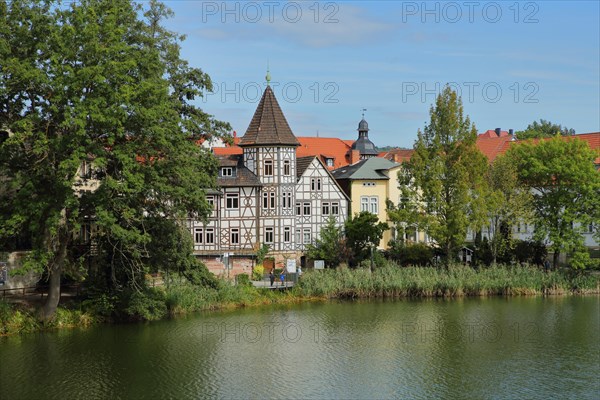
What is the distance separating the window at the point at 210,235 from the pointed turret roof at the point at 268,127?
5282 millimetres

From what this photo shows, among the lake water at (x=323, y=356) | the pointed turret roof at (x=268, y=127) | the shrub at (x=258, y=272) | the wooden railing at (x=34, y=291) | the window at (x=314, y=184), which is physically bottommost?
the lake water at (x=323, y=356)

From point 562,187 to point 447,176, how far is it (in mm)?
6401

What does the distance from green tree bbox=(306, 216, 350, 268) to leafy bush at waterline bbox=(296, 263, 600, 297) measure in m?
2.76

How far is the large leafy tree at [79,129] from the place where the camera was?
24641 millimetres

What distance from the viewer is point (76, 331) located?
2689 cm

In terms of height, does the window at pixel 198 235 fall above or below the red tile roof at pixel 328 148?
below

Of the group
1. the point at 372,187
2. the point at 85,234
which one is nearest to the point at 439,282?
the point at 372,187

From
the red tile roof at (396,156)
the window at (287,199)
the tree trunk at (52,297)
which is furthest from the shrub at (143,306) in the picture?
the red tile roof at (396,156)

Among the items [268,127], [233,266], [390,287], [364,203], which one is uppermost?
[268,127]

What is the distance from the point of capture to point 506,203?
38.6m

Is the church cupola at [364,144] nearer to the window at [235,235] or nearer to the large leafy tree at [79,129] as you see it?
the window at [235,235]

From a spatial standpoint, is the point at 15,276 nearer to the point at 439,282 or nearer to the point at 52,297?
the point at 52,297

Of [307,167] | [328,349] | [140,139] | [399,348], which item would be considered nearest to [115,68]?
[140,139]

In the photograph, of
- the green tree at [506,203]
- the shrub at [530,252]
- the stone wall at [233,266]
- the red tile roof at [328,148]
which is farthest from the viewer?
the red tile roof at [328,148]
